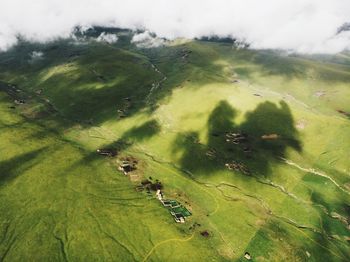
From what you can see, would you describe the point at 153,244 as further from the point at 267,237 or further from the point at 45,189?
the point at 45,189

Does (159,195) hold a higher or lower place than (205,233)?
lower

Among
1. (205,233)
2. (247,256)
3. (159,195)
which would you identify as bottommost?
(159,195)

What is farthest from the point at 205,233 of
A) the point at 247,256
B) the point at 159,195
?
the point at 159,195

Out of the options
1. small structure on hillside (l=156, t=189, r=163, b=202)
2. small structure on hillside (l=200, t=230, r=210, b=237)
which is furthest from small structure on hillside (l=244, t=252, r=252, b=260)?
small structure on hillside (l=156, t=189, r=163, b=202)

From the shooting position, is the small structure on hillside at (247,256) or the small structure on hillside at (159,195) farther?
A: the small structure on hillside at (159,195)

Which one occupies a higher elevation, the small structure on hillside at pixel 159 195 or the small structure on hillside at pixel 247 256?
the small structure on hillside at pixel 247 256

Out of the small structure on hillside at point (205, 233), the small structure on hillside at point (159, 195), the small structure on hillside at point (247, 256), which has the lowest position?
the small structure on hillside at point (159, 195)

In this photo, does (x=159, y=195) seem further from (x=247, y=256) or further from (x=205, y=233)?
(x=247, y=256)

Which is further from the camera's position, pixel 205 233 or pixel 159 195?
pixel 159 195

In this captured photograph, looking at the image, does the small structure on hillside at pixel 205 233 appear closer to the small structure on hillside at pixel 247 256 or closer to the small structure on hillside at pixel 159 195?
the small structure on hillside at pixel 247 256

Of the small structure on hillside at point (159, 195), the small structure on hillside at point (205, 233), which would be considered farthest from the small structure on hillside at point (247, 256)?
the small structure on hillside at point (159, 195)

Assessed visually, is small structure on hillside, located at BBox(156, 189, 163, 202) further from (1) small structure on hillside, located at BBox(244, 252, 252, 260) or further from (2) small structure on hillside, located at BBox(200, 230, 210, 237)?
(1) small structure on hillside, located at BBox(244, 252, 252, 260)
